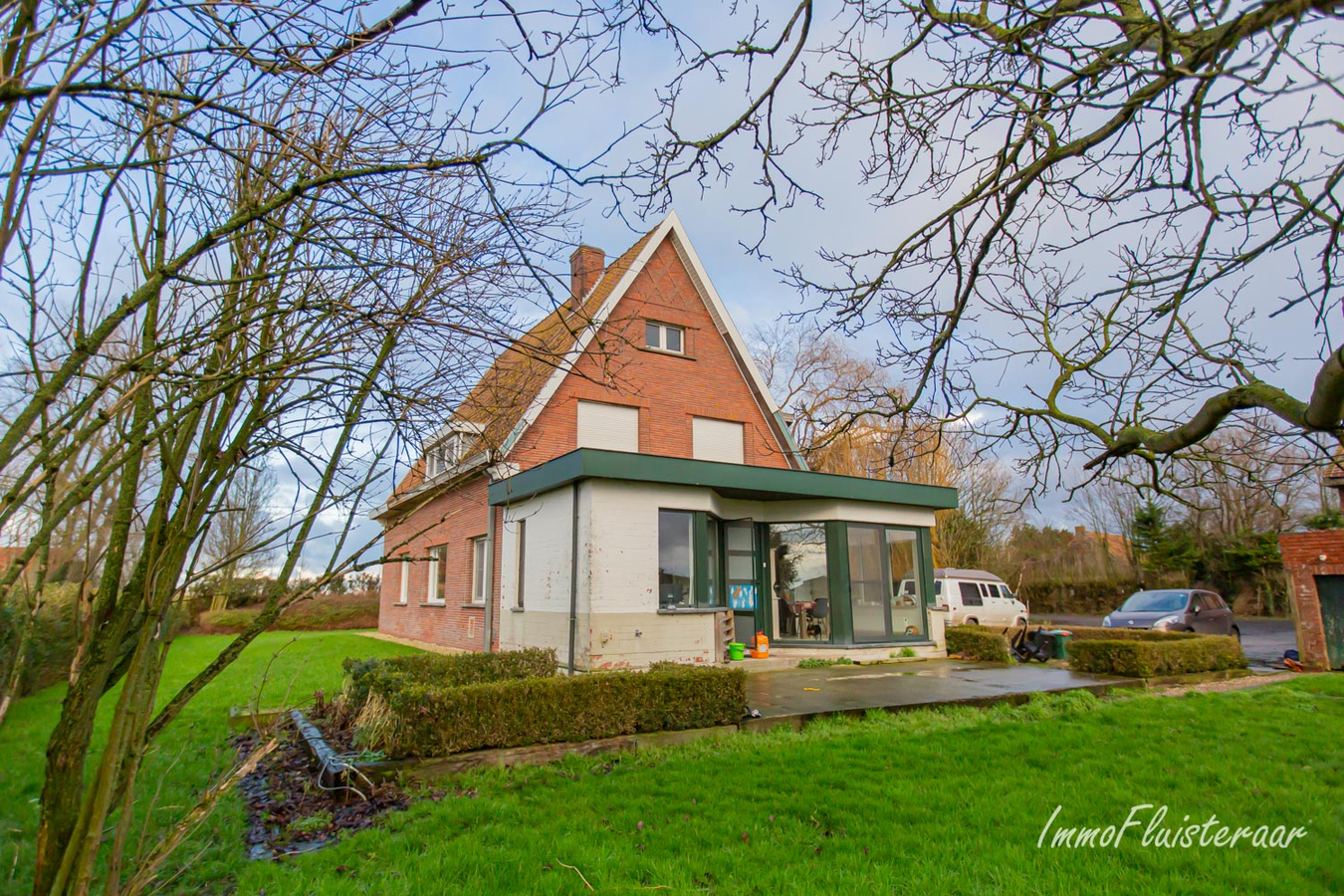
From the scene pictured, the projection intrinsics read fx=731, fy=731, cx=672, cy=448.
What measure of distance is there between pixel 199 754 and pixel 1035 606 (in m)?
37.2

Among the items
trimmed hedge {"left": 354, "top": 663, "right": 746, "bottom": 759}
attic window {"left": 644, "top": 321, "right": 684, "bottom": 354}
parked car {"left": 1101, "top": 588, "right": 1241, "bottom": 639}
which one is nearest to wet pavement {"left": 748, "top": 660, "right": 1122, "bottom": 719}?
trimmed hedge {"left": 354, "top": 663, "right": 746, "bottom": 759}

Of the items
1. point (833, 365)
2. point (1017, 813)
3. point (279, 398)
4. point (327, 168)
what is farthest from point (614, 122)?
point (833, 365)

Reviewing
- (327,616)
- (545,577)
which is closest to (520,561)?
(545,577)

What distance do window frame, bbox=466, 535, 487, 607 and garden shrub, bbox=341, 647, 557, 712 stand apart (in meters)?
7.02

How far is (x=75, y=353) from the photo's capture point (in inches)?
68.5

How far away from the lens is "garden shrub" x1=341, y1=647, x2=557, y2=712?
6873 mm

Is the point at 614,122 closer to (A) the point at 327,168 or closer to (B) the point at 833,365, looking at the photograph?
(A) the point at 327,168

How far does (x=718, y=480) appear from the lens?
12.7 m

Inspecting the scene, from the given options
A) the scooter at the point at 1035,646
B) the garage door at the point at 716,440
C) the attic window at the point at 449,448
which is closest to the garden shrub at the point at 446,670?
the attic window at the point at 449,448

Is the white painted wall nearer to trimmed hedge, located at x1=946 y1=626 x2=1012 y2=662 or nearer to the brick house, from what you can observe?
the brick house

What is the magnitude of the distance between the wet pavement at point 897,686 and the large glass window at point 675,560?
177cm

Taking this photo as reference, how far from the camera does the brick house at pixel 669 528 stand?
11578 millimetres

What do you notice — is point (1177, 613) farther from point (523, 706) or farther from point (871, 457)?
point (523, 706)

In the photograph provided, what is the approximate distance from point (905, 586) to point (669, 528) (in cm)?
585
